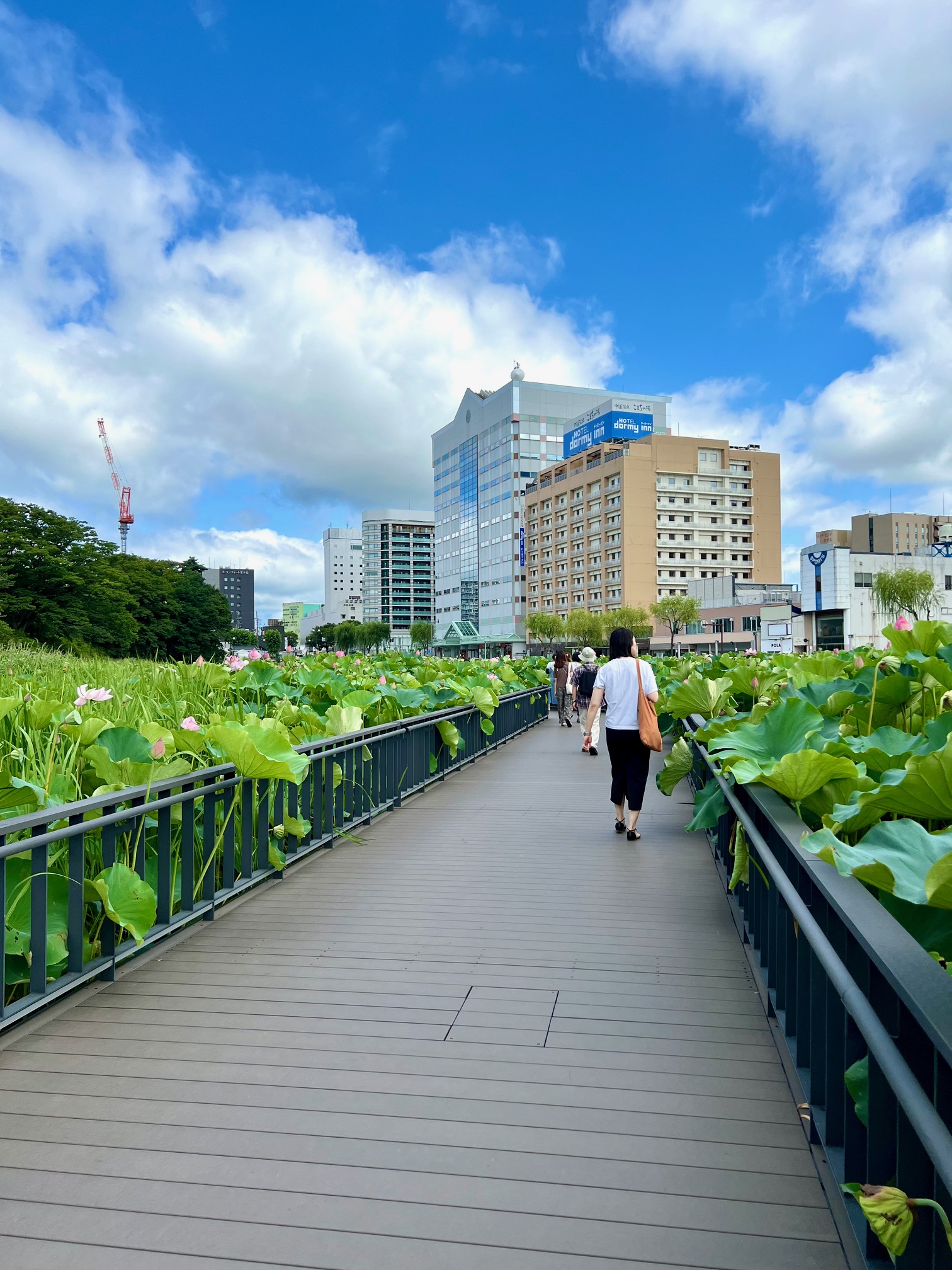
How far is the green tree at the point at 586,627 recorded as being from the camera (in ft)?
307

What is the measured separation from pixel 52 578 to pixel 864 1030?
1705 inches

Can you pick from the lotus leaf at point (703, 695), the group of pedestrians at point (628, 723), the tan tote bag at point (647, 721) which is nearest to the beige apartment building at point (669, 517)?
the group of pedestrians at point (628, 723)

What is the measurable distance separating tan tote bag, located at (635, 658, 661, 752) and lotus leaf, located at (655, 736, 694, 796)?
15cm

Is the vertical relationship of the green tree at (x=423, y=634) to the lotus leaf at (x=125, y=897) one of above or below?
above

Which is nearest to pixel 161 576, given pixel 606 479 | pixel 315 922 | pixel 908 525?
pixel 606 479

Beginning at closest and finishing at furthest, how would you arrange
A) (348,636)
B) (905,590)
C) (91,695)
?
1. (91,695)
2. (905,590)
3. (348,636)

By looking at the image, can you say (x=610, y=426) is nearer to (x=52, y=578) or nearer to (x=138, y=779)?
(x=52, y=578)

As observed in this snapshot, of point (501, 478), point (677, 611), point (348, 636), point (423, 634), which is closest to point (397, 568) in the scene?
point (348, 636)

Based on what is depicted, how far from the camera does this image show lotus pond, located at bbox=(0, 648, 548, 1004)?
136 inches

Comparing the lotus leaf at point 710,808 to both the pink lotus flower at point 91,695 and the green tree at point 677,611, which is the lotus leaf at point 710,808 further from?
the green tree at point 677,611

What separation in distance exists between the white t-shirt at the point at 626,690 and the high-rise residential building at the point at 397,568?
579 feet

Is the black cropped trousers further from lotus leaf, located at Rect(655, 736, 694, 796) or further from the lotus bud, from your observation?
the lotus bud

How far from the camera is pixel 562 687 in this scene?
66.1 feet

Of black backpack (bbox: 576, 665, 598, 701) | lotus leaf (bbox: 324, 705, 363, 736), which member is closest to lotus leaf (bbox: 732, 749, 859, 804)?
lotus leaf (bbox: 324, 705, 363, 736)
